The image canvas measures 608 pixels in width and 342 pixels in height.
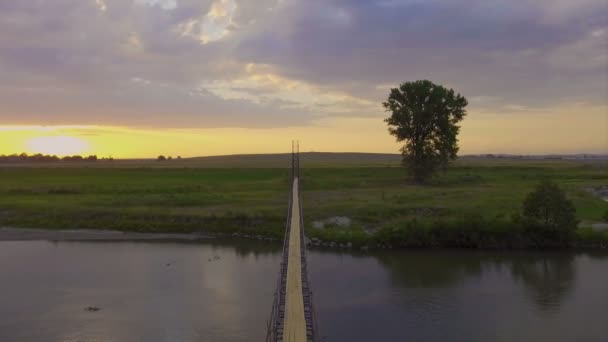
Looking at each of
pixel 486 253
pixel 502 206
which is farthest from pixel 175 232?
pixel 502 206

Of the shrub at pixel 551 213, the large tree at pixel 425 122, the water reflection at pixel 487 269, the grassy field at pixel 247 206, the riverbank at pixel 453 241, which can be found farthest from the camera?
the large tree at pixel 425 122

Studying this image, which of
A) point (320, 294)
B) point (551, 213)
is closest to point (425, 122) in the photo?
point (551, 213)

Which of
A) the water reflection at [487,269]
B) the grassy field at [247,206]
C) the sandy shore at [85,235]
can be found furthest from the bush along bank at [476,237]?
the sandy shore at [85,235]

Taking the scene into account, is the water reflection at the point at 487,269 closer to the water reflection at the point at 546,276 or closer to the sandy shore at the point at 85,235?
the water reflection at the point at 546,276

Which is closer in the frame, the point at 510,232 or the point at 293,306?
the point at 293,306

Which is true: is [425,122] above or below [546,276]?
above

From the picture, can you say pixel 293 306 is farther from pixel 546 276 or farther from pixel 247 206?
pixel 247 206
